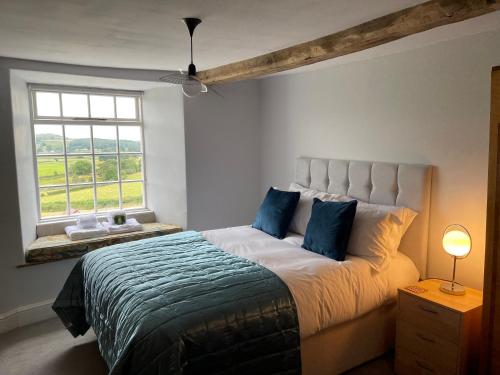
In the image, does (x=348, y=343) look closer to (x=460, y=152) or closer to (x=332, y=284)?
(x=332, y=284)

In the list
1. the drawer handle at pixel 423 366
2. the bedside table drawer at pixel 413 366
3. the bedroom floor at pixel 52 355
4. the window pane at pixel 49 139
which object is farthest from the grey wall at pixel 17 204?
the drawer handle at pixel 423 366

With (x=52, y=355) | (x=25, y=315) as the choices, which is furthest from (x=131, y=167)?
(x=52, y=355)

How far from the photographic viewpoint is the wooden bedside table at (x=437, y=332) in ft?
7.18

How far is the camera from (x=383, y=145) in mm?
3191

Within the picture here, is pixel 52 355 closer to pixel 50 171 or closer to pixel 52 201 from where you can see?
pixel 52 201

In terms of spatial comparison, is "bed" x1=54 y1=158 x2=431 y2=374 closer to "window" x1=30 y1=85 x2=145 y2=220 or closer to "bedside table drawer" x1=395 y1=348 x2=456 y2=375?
"bedside table drawer" x1=395 y1=348 x2=456 y2=375

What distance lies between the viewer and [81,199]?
4.26 meters

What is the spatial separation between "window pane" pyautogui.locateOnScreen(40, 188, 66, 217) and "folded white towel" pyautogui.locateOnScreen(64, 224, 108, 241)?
0.94 feet

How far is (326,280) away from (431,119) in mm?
1466

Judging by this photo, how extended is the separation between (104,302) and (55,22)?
5.58 feet

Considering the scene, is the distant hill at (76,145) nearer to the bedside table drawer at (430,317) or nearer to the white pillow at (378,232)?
the white pillow at (378,232)

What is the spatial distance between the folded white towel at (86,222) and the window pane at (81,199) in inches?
9.9

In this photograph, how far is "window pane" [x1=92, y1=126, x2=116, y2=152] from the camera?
168 inches

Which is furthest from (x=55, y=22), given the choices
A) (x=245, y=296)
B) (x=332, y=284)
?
(x=332, y=284)
